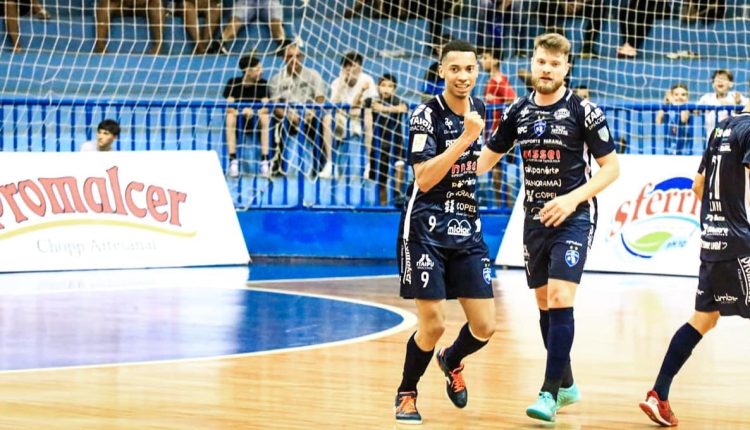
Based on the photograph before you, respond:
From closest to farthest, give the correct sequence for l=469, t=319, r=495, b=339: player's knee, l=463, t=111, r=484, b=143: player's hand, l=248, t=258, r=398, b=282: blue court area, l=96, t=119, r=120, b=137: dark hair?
1. l=463, t=111, r=484, b=143: player's hand
2. l=469, t=319, r=495, b=339: player's knee
3. l=248, t=258, r=398, b=282: blue court area
4. l=96, t=119, r=120, b=137: dark hair

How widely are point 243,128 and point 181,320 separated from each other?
6.14 m

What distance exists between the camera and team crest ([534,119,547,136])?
24.9 feet

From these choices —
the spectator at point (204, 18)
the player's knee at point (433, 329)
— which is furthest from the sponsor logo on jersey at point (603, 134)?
the spectator at point (204, 18)

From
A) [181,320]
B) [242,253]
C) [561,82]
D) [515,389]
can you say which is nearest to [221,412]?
[515,389]

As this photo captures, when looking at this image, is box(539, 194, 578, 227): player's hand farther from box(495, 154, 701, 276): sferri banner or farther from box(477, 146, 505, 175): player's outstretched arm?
box(495, 154, 701, 276): sferri banner

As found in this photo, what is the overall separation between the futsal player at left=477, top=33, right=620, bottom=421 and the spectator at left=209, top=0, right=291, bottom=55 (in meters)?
12.1

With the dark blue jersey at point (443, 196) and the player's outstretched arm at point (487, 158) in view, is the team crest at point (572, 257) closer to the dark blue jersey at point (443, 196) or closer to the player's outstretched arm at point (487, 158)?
the dark blue jersey at point (443, 196)

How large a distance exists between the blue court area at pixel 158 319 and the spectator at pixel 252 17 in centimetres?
565

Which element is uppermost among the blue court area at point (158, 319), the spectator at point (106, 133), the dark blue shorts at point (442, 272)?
the dark blue shorts at point (442, 272)

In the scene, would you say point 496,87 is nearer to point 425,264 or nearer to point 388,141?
point 388,141

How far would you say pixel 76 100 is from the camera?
1631 cm

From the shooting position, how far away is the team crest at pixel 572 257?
7469 millimetres

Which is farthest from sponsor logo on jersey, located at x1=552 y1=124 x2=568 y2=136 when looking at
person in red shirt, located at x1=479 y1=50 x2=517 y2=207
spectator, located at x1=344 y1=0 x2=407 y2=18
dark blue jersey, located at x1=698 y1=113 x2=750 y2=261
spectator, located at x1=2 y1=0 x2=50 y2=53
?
spectator, located at x1=2 y1=0 x2=50 y2=53

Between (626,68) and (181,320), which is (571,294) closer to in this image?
(181,320)
